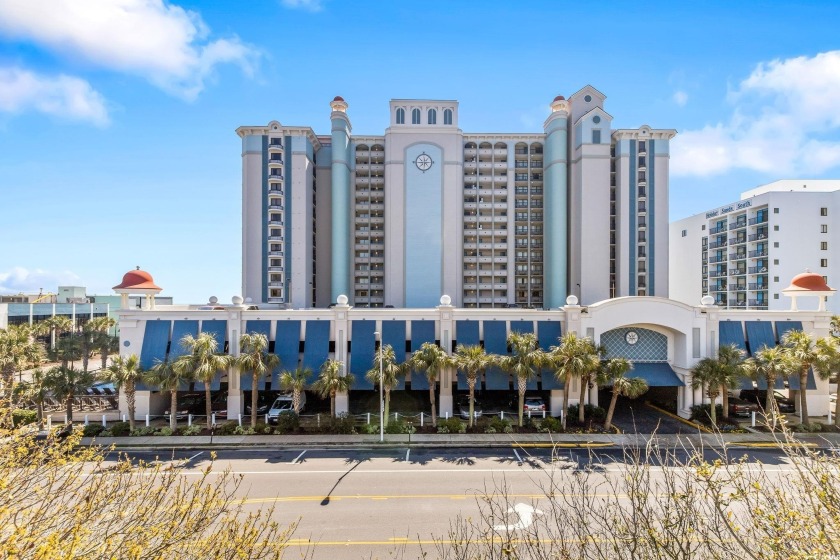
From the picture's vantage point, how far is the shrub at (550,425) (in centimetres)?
2859

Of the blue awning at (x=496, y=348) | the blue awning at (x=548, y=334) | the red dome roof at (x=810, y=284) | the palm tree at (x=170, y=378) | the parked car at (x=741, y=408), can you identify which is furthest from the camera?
the red dome roof at (x=810, y=284)

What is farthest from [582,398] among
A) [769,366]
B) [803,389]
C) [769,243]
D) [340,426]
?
[769,243]

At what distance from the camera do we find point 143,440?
1051 inches

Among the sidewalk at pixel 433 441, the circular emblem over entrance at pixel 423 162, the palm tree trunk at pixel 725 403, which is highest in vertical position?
the circular emblem over entrance at pixel 423 162

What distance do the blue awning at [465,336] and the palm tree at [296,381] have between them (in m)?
12.1

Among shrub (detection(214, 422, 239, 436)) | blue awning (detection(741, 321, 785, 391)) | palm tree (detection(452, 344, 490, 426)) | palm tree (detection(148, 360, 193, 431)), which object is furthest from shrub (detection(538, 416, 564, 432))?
palm tree (detection(148, 360, 193, 431))

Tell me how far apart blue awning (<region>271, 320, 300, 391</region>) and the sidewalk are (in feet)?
17.5

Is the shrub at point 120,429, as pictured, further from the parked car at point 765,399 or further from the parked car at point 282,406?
the parked car at point 765,399

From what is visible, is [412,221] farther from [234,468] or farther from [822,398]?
[822,398]

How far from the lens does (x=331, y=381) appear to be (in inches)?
1105

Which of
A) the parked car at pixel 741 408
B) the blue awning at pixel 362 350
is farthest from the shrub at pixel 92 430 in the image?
the parked car at pixel 741 408

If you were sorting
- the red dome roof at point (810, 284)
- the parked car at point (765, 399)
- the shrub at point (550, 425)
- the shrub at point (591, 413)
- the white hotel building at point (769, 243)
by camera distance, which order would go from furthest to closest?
the white hotel building at point (769, 243)
the red dome roof at point (810, 284)
the parked car at point (765, 399)
the shrub at point (591, 413)
the shrub at point (550, 425)

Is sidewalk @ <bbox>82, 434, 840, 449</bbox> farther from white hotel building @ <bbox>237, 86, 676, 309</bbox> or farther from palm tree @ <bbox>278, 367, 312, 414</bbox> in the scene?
white hotel building @ <bbox>237, 86, 676, 309</bbox>

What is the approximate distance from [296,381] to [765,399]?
3985 cm
